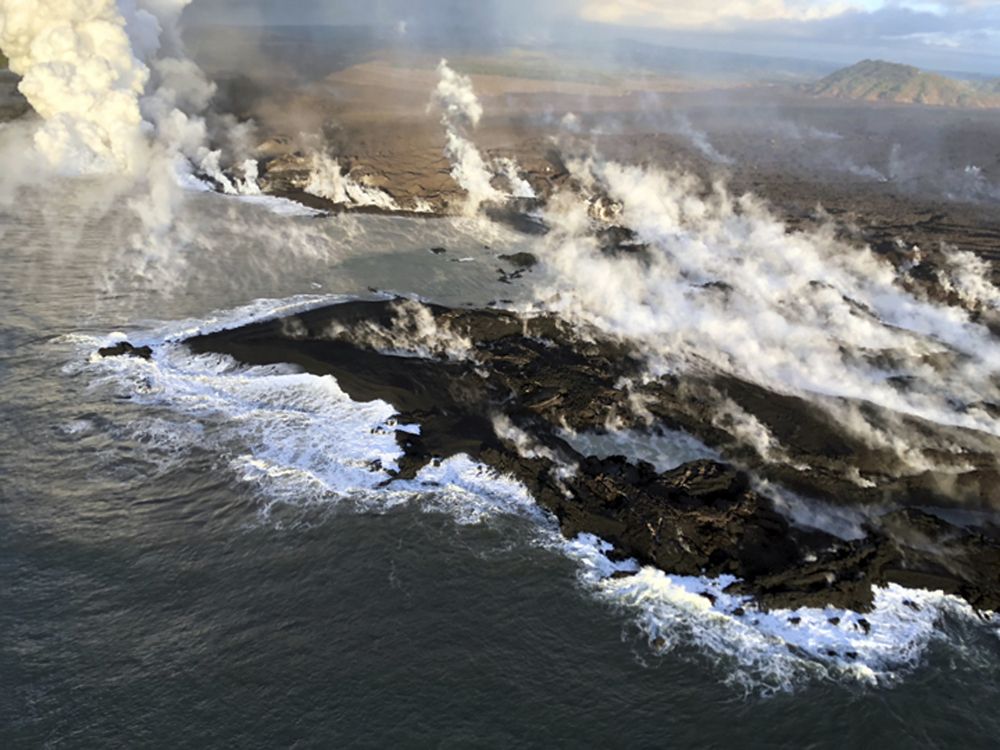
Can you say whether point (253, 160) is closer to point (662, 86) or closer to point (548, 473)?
point (548, 473)

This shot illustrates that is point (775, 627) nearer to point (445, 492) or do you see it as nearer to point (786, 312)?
A: point (445, 492)

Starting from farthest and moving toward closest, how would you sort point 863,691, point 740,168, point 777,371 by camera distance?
point 740,168 → point 777,371 → point 863,691

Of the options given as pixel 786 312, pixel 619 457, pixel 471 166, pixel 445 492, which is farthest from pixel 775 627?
pixel 471 166

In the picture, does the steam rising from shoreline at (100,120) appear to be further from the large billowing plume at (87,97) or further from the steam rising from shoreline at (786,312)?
the steam rising from shoreline at (786,312)

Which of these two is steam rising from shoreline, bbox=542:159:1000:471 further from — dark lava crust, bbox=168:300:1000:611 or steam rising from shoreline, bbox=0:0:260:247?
steam rising from shoreline, bbox=0:0:260:247

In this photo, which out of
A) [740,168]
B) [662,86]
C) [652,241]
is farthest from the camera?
[662,86]

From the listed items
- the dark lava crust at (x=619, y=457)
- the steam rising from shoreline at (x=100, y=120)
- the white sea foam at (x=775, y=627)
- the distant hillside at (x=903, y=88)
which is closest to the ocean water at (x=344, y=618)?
the white sea foam at (x=775, y=627)

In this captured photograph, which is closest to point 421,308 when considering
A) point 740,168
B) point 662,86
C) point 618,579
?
point 618,579
